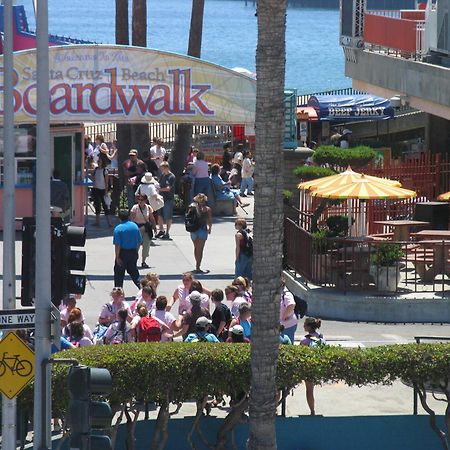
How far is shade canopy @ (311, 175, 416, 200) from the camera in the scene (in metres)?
19.7

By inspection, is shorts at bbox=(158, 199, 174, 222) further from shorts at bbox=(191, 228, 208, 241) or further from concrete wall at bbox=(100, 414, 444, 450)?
concrete wall at bbox=(100, 414, 444, 450)

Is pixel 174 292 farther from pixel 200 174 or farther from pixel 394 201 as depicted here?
pixel 200 174

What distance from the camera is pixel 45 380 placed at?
10.3 metres

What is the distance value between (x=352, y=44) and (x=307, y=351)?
20215 mm

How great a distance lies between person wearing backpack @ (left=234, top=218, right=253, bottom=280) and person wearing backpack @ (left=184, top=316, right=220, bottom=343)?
5368 mm

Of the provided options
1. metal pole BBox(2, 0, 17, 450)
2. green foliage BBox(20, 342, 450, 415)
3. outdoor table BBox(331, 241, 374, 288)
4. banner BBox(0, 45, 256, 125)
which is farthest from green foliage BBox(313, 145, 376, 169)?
metal pole BBox(2, 0, 17, 450)

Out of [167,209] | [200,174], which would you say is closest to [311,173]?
[167,209]

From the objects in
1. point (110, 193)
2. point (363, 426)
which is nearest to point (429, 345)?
point (363, 426)

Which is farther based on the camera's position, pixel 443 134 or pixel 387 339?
pixel 443 134

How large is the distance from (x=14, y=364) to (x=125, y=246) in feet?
28.3

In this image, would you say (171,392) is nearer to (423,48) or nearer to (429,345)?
(429,345)

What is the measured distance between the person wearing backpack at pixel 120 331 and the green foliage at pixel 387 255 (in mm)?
5794

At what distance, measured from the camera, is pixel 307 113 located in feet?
129

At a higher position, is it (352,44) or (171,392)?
(352,44)
